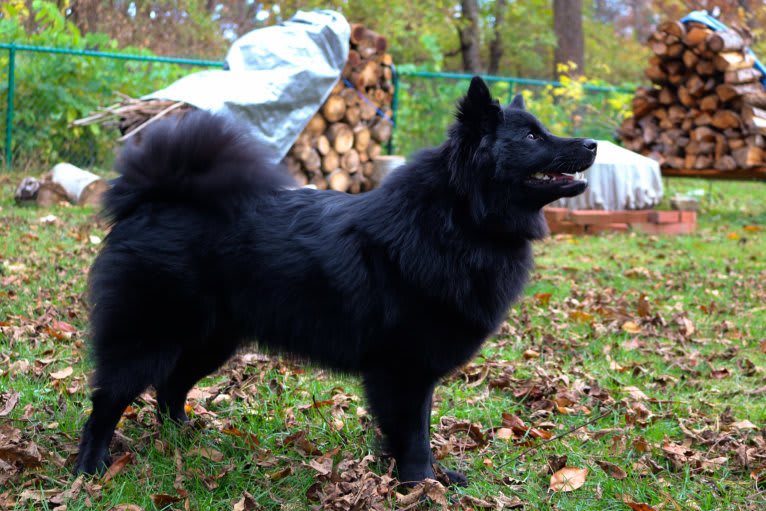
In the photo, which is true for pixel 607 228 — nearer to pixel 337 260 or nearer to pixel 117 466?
pixel 337 260

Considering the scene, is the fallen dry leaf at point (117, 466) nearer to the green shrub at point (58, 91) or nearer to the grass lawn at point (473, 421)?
the grass lawn at point (473, 421)

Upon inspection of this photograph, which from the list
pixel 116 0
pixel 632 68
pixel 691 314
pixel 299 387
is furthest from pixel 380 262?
pixel 632 68

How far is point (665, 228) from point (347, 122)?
4632mm

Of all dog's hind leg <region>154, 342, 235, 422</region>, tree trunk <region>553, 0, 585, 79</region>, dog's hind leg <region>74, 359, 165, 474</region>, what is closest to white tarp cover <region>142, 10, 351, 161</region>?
dog's hind leg <region>154, 342, 235, 422</region>

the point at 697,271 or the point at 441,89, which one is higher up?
the point at 441,89

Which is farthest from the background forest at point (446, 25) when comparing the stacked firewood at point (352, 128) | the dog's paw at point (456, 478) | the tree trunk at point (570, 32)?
the dog's paw at point (456, 478)

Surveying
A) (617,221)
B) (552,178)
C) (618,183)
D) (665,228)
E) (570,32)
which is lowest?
(665,228)

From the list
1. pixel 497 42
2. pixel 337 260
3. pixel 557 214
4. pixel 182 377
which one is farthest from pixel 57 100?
pixel 497 42

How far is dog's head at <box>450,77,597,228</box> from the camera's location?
8.32 ft

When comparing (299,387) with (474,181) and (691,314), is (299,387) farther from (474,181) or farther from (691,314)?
(691,314)

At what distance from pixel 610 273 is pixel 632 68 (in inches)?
894

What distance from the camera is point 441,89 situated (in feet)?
39.8

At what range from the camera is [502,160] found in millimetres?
2553

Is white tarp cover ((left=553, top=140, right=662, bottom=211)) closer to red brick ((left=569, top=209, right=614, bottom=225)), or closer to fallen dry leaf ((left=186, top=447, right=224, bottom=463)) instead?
red brick ((left=569, top=209, right=614, bottom=225))
